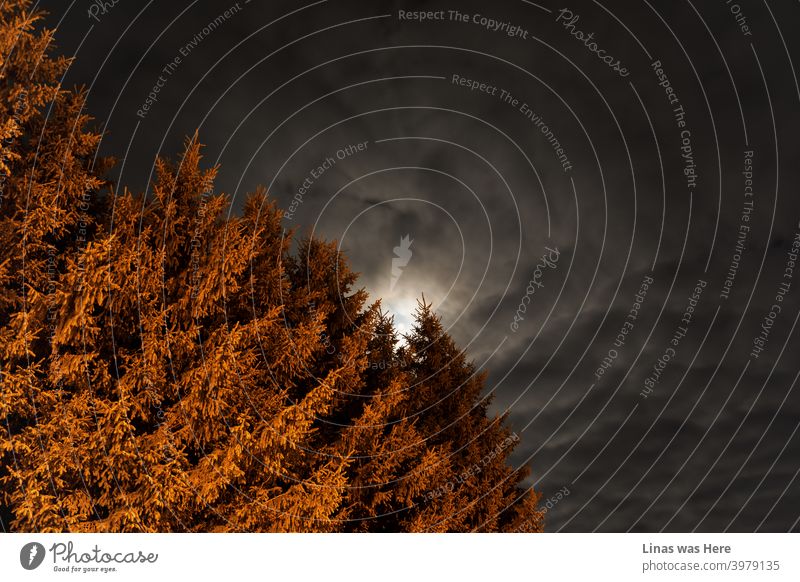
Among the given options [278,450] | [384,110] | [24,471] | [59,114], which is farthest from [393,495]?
[59,114]

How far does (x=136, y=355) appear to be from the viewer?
36.9 ft

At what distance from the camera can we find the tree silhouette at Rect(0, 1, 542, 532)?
10133 mm

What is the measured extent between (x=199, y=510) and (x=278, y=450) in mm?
1998

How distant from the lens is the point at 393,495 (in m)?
17.7

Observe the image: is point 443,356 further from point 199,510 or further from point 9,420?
point 9,420
